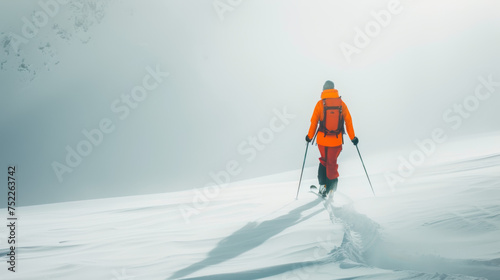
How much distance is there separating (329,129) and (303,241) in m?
2.75

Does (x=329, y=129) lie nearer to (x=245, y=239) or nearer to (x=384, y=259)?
(x=245, y=239)

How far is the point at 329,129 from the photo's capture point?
5.15 meters

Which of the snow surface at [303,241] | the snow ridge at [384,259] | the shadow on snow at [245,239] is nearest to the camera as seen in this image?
the snow ridge at [384,259]

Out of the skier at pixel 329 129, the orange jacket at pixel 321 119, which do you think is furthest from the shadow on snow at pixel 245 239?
the orange jacket at pixel 321 119

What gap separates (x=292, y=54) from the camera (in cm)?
4231

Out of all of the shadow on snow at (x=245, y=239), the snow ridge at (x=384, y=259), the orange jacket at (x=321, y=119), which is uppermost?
the orange jacket at (x=321, y=119)

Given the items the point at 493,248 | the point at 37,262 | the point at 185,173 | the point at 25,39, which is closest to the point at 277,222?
the point at 493,248

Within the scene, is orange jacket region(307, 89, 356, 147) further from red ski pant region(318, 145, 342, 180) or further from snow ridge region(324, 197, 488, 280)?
snow ridge region(324, 197, 488, 280)

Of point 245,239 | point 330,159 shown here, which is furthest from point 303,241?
point 330,159

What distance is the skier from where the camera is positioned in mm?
5109

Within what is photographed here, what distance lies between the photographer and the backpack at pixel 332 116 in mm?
5098

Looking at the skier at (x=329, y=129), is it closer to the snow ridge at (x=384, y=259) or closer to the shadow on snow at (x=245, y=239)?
the shadow on snow at (x=245, y=239)

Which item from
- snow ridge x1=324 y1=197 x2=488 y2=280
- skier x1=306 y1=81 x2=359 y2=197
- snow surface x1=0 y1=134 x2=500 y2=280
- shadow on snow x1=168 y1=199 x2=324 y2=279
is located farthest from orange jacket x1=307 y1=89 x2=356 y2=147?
snow ridge x1=324 y1=197 x2=488 y2=280

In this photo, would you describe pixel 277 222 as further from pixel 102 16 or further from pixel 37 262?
pixel 102 16
